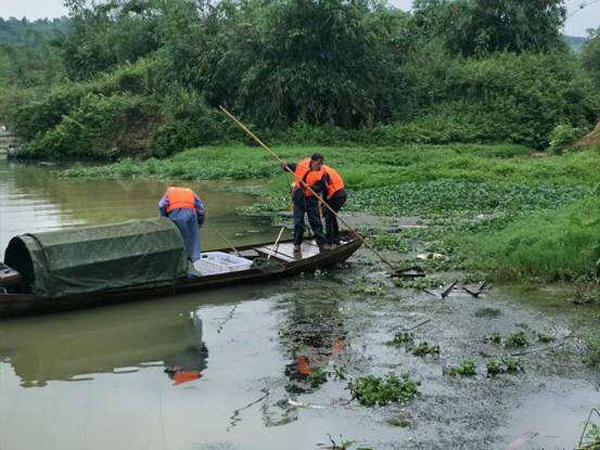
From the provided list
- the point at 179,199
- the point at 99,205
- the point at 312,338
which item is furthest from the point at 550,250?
the point at 99,205

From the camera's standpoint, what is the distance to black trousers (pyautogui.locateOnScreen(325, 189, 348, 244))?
1454 centimetres

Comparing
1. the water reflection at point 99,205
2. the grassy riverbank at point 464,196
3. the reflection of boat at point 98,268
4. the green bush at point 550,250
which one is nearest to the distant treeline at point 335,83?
the grassy riverbank at point 464,196

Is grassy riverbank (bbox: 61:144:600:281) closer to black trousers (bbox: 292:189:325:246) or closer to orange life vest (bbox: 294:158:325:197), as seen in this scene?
black trousers (bbox: 292:189:325:246)

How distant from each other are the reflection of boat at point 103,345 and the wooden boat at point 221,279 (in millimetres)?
230

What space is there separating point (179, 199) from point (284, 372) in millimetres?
4663

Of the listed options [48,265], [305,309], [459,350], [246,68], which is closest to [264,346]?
[305,309]

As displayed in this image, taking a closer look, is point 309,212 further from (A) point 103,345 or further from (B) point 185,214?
(A) point 103,345

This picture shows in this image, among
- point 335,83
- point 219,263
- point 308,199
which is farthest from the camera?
point 335,83

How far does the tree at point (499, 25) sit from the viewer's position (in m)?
40.5

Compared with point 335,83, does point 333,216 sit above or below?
below

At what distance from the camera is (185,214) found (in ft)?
42.6

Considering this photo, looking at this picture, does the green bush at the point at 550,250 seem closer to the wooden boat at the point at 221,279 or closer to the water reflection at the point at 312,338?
the wooden boat at the point at 221,279

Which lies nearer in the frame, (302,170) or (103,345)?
(103,345)

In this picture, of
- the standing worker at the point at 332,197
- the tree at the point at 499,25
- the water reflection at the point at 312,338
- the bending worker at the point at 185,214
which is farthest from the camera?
the tree at the point at 499,25
